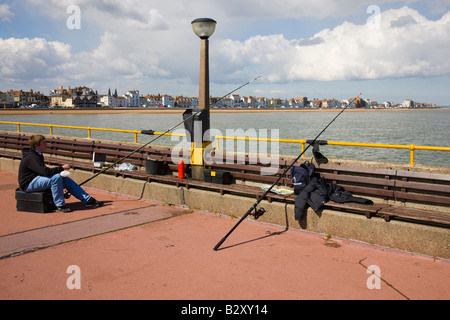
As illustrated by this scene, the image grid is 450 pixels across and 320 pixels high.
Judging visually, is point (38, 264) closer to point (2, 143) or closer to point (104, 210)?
point (104, 210)

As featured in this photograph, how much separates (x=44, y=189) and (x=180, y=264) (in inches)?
140

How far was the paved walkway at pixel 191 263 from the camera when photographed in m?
4.07

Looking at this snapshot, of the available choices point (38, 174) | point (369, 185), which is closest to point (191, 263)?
point (369, 185)

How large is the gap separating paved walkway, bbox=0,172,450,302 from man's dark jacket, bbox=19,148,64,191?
675mm

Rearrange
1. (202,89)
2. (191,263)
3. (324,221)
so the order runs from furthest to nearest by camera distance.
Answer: (202,89), (324,221), (191,263)

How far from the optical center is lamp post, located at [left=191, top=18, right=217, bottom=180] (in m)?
8.09

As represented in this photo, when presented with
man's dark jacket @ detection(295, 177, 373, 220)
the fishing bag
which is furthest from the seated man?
man's dark jacket @ detection(295, 177, 373, 220)

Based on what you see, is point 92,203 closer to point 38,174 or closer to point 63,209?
point 63,209

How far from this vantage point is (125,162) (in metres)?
9.81

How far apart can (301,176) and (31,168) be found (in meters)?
4.53

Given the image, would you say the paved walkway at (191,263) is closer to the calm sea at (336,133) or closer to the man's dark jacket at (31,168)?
the man's dark jacket at (31,168)

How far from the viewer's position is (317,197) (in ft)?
19.9

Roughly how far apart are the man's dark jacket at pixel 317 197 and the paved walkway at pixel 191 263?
42 centimetres
